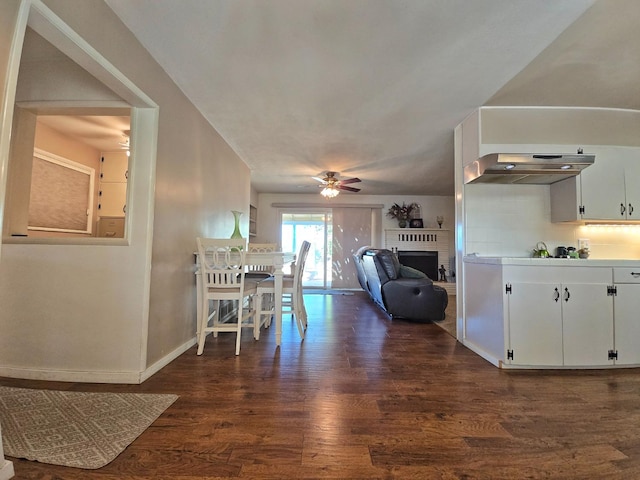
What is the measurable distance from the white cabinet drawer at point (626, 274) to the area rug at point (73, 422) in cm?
340

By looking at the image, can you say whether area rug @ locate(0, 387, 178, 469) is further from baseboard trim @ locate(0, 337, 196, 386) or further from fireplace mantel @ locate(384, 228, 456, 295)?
Result: fireplace mantel @ locate(384, 228, 456, 295)

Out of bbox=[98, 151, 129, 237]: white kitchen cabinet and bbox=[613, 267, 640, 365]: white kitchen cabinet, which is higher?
bbox=[98, 151, 129, 237]: white kitchen cabinet

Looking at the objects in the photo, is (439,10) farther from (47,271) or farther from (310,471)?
(47,271)

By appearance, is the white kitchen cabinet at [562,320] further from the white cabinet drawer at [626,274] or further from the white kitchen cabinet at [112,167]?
the white kitchen cabinet at [112,167]

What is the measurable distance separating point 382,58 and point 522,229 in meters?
2.17

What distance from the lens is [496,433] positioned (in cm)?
139

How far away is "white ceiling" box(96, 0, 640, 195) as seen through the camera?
5.24ft

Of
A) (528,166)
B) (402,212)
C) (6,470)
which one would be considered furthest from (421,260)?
(6,470)

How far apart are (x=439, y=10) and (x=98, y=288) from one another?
283cm

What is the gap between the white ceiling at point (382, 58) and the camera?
5.24 ft

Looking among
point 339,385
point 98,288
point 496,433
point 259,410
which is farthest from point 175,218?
point 496,433

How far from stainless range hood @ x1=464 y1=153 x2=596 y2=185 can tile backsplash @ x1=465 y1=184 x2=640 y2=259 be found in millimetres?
246

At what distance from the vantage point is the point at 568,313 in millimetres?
2164

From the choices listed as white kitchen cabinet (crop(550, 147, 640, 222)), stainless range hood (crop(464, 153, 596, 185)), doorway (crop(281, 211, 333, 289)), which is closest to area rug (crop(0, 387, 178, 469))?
stainless range hood (crop(464, 153, 596, 185))
